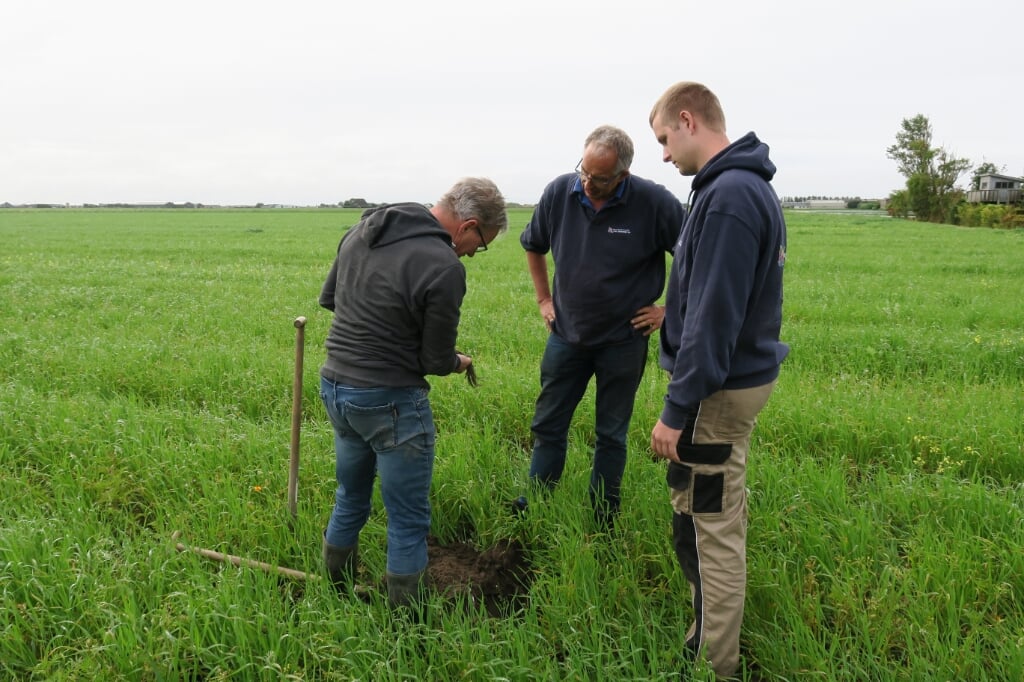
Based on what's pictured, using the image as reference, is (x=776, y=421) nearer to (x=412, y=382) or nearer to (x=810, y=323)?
(x=412, y=382)

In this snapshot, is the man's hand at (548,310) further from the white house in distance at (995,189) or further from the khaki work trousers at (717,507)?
the white house in distance at (995,189)

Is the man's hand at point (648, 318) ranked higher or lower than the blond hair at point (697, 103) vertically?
lower

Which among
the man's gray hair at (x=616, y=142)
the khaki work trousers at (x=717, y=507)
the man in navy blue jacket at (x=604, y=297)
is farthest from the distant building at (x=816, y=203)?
the khaki work trousers at (x=717, y=507)

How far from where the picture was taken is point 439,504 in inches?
153

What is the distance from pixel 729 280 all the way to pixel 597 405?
5.65 ft

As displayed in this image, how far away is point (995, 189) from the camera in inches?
2457

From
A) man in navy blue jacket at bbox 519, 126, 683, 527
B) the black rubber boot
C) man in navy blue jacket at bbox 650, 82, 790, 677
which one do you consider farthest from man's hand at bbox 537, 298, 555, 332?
the black rubber boot

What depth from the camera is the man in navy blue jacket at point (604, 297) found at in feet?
11.7

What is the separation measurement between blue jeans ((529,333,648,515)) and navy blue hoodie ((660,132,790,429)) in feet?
3.92

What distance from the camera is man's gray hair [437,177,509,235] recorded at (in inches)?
111

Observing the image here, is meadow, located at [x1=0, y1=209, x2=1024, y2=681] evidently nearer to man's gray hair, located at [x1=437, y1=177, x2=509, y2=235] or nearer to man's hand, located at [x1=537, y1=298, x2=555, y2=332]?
man's hand, located at [x1=537, y1=298, x2=555, y2=332]

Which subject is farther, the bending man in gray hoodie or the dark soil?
the dark soil

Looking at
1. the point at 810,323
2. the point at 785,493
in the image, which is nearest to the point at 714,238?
the point at 785,493

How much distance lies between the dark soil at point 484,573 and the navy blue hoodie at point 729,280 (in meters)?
1.38
